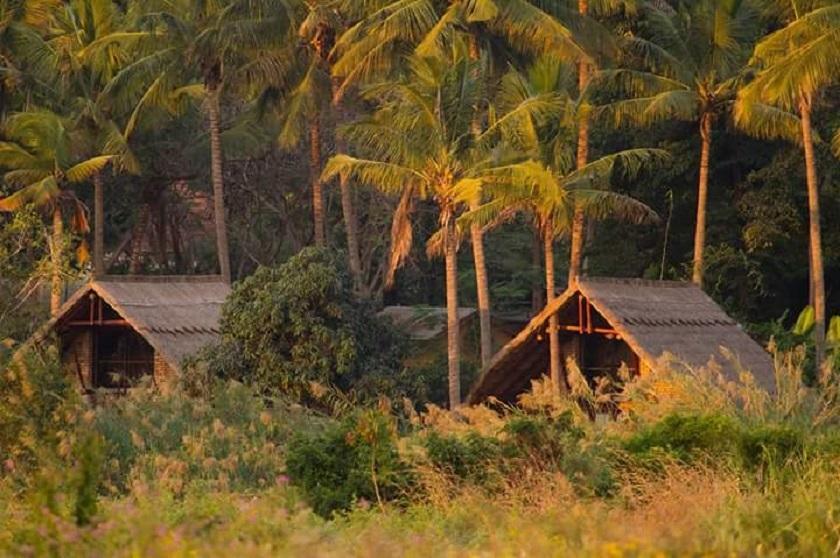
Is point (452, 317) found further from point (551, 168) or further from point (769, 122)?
point (769, 122)

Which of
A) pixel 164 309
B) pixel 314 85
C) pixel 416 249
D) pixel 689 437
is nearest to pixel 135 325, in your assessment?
pixel 164 309

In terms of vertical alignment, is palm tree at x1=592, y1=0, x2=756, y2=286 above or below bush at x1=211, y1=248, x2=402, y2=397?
above

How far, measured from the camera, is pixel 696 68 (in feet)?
122

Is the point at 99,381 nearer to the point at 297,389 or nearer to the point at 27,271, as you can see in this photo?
the point at 27,271

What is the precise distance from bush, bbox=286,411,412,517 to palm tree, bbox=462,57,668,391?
13.3 meters

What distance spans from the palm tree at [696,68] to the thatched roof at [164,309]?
915 cm

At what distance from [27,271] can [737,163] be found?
16.3m

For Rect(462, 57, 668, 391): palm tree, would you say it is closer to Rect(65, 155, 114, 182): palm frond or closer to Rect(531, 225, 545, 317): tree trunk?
Rect(531, 225, 545, 317): tree trunk

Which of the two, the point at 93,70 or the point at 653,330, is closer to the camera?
the point at 653,330

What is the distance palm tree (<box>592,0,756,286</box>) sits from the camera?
36.6m

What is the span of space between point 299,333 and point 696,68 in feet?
36.6

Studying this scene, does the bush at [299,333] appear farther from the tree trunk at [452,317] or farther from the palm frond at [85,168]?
the palm frond at [85,168]

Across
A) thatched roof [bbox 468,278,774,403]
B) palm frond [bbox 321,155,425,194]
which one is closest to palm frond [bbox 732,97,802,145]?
thatched roof [bbox 468,278,774,403]

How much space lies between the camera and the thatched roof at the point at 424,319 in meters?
44.8
